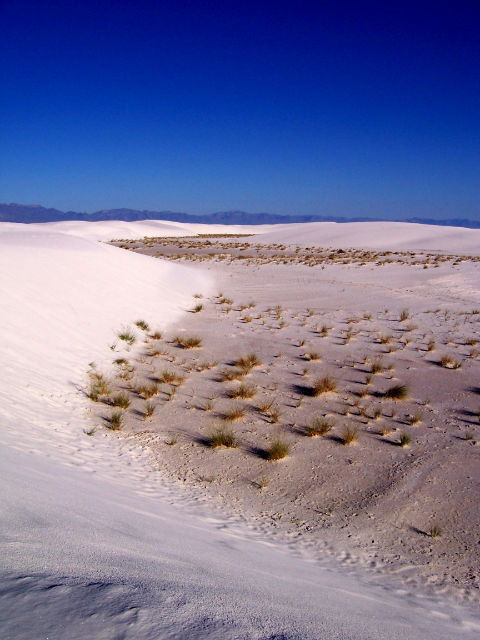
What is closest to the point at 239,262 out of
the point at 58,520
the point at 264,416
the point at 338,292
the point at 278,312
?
the point at 338,292

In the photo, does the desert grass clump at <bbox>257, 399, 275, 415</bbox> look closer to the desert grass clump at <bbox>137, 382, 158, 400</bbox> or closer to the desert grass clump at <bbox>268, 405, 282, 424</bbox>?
the desert grass clump at <bbox>268, 405, 282, 424</bbox>

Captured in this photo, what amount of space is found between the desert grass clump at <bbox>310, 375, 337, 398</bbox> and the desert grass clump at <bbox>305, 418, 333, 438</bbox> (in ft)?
3.92

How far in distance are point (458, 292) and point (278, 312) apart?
8.33 metres

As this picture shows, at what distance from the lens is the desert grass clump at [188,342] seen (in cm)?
1103

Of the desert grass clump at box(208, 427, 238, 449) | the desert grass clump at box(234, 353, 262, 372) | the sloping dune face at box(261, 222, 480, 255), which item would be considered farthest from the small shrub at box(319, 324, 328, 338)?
the sloping dune face at box(261, 222, 480, 255)

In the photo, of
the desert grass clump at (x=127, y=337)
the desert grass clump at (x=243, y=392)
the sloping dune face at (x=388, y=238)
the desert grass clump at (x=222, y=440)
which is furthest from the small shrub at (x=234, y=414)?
the sloping dune face at (x=388, y=238)

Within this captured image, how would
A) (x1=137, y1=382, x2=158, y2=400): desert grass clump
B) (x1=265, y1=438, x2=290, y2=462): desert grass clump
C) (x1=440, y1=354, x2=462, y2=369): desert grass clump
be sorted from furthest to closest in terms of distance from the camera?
(x1=440, y1=354, x2=462, y2=369): desert grass clump
(x1=137, y1=382, x2=158, y2=400): desert grass clump
(x1=265, y1=438, x2=290, y2=462): desert grass clump

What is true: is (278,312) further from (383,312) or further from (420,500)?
(420,500)

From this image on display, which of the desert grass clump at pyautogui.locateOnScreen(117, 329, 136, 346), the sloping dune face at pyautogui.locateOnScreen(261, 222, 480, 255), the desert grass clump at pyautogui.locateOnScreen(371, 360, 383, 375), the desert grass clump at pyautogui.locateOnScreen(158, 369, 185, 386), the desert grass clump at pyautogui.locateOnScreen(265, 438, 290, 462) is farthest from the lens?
the sloping dune face at pyautogui.locateOnScreen(261, 222, 480, 255)

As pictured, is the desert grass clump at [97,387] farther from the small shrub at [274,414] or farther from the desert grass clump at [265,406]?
the small shrub at [274,414]

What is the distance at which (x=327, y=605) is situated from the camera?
3.07 metres

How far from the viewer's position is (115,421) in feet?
22.3

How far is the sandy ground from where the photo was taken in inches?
184

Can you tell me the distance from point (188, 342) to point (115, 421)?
4378mm
